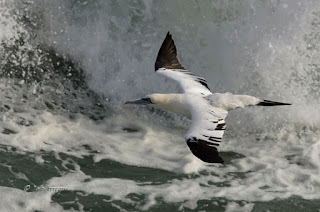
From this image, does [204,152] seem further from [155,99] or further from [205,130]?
[155,99]

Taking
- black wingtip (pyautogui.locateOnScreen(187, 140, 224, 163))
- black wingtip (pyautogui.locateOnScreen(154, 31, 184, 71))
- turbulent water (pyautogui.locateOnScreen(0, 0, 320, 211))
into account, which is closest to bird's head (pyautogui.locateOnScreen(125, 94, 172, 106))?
turbulent water (pyautogui.locateOnScreen(0, 0, 320, 211))

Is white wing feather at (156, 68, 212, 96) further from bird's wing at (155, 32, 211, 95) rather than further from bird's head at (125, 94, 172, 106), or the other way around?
bird's head at (125, 94, 172, 106)

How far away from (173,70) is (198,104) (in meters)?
1.19

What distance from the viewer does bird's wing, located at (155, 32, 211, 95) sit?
859 centimetres

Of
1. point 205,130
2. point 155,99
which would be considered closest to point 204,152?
point 205,130

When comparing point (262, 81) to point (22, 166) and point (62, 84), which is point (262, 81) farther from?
point (22, 166)

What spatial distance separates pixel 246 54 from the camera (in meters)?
10.1

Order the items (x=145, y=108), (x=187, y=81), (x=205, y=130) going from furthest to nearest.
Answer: (x=145, y=108) → (x=187, y=81) → (x=205, y=130)

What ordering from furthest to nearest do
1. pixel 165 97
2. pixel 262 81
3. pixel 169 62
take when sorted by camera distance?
pixel 262 81, pixel 169 62, pixel 165 97

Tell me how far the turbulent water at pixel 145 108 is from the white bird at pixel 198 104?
27.2 inches

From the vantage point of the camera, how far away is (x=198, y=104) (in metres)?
7.75

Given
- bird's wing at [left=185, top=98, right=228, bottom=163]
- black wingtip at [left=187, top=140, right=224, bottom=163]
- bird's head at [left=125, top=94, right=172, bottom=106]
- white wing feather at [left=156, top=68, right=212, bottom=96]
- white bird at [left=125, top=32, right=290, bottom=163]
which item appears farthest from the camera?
white wing feather at [left=156, top=68, right=212, bottom=96]

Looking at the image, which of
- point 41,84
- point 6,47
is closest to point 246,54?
point 41,84

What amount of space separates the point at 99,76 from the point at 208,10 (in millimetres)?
2097
